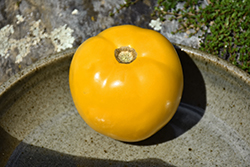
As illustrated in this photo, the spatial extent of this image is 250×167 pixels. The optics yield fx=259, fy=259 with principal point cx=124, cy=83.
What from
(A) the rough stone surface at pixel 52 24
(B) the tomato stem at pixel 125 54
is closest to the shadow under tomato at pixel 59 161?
(B) the tomato stem at pixel 125 54

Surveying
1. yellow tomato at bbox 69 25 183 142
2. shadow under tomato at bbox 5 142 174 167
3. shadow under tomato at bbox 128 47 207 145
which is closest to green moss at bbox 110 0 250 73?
shadow under tomato at bbox 128 47 207 145

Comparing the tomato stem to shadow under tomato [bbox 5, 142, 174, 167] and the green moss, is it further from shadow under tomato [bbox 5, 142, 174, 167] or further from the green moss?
the green moss

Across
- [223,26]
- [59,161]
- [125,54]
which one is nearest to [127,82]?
[125,54]

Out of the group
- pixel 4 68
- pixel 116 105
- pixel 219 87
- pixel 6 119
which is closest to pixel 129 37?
pixel 116 105

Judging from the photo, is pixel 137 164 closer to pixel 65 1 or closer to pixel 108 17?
pixel 108 17

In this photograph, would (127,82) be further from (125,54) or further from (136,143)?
(136,143)
